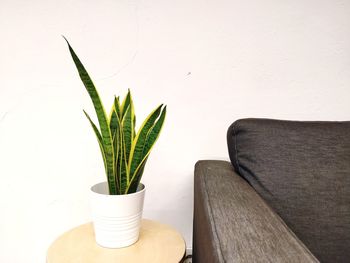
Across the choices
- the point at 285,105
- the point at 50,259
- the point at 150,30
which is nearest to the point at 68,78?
the point at 150,30

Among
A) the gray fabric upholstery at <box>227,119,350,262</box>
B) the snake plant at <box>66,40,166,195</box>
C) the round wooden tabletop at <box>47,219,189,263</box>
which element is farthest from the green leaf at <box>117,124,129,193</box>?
the gray fabric upholstery at <box>227,119,350,262</box>

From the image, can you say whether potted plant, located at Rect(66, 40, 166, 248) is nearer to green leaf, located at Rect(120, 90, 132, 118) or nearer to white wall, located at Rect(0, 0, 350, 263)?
green leaf, located at Rect(120, 90, 132, 118)

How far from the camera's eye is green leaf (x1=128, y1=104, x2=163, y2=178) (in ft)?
2.20

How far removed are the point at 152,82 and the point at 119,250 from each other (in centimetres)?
63

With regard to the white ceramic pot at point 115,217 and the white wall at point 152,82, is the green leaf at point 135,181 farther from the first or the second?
the white wall at point 152,82

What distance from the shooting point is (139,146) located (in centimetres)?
68

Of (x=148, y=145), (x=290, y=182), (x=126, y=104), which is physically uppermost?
(x=126, y=104)

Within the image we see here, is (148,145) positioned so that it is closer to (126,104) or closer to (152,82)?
(126,104)

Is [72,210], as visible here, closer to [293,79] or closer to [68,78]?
[68,78]

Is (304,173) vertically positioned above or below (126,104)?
below

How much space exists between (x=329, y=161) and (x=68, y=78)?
96cm

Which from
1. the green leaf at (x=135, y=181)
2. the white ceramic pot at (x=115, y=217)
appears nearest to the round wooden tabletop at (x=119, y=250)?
the white ceramic pot at (x=115, y=217)

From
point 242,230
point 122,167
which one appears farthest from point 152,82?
point 242,230

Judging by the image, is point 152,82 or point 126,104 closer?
point 126,104
